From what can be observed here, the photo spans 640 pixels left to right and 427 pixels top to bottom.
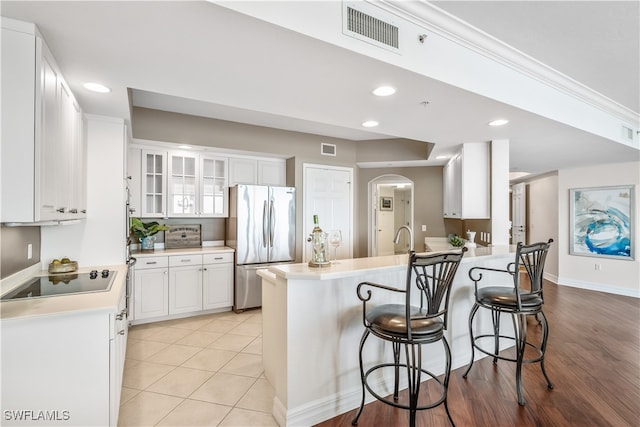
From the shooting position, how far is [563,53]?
7.89 feet

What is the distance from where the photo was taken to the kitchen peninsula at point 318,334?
197 cm

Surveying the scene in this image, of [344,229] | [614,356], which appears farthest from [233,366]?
[614,356]

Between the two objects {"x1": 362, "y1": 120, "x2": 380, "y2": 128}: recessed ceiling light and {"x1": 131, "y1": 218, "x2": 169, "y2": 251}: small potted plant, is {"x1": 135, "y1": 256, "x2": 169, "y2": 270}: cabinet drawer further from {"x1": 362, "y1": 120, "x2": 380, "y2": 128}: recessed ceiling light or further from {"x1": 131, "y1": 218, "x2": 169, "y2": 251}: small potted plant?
{"x1": 362, "y1": 120, "x2": 380, "y2": 128}: recessed ceiling light

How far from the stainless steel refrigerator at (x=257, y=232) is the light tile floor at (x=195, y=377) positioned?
57 cm

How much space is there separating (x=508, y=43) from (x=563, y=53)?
538 mm

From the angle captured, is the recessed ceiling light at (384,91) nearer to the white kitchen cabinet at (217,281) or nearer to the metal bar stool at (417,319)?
the metal bar stool at (417,319)

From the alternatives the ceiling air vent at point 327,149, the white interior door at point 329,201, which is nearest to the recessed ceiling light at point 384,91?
the white interior door at point 329,201

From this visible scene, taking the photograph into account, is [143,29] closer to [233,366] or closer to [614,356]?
[233,366]

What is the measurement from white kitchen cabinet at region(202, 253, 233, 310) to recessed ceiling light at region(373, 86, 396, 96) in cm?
297

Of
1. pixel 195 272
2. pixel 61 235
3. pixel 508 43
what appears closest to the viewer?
pixel 508 43

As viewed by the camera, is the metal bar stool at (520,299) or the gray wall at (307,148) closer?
the metal bar stool at (520,299)

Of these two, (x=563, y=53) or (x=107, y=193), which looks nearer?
(x=563, y=53)

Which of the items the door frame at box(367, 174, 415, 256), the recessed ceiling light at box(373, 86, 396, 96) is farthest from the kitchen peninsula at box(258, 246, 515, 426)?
the door frame at box(367, 174, 415, 256)

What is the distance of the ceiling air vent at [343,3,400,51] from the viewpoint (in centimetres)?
168
